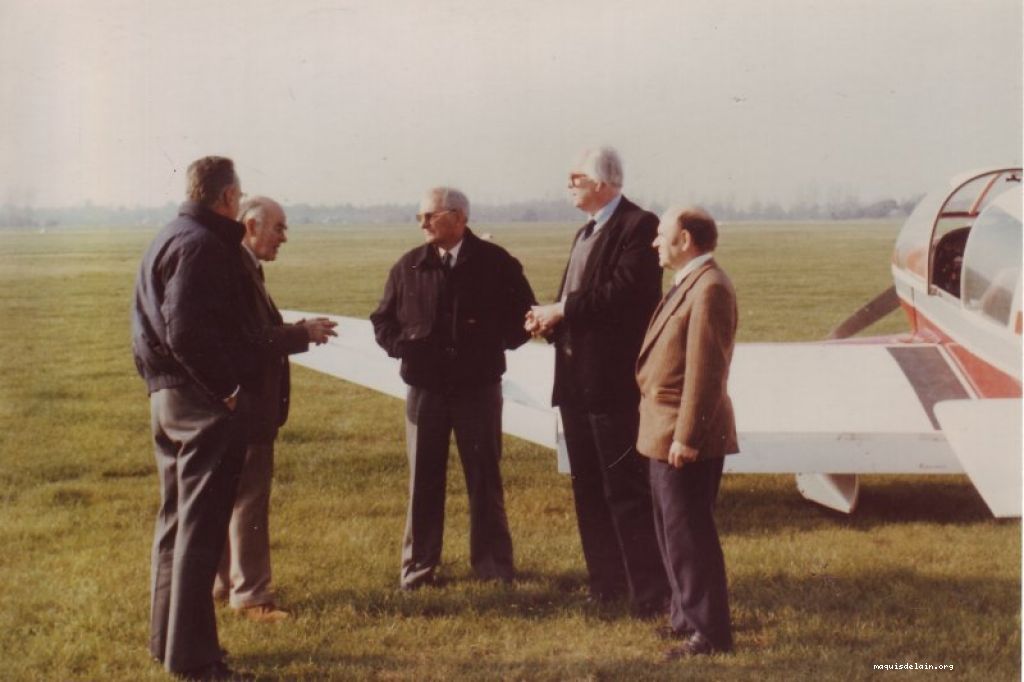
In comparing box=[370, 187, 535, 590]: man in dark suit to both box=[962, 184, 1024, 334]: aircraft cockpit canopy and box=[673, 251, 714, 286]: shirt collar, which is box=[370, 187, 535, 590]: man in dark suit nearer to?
box=[673, 251, 714, 286]: shirt collar

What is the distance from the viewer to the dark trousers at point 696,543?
3.88 m

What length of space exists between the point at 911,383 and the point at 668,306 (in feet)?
8.52

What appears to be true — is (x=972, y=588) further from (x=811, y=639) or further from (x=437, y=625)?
(x=437, y=625)

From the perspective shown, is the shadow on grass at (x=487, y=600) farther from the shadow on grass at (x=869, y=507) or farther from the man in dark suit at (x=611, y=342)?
the shadow on grass at (x=869, y=507)

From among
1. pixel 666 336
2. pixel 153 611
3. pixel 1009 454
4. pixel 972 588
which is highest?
pixel 666 336

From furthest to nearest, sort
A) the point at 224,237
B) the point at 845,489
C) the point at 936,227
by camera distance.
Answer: the point at 936,227
the point at 845,489
the point at 224,237

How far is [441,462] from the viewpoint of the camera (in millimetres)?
4914

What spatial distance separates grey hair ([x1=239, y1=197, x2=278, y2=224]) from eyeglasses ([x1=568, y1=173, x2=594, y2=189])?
1.32 metres

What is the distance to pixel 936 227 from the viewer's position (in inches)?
266

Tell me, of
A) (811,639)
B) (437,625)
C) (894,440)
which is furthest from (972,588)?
(437,625)

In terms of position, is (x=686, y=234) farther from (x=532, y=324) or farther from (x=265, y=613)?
(x=265, y=613)

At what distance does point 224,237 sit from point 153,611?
4.80ft

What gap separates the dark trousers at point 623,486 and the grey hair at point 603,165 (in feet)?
3.22

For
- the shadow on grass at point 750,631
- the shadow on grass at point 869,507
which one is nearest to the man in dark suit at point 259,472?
the shadow on grass at point 750,631
